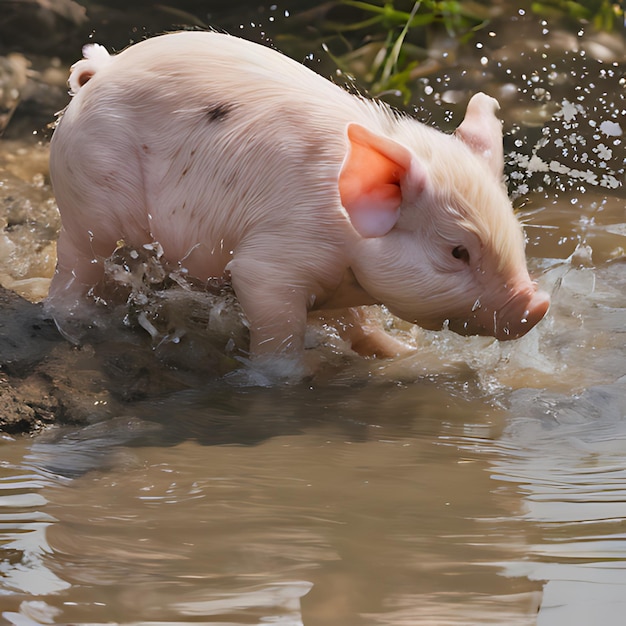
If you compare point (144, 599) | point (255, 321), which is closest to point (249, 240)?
point (255, 321)

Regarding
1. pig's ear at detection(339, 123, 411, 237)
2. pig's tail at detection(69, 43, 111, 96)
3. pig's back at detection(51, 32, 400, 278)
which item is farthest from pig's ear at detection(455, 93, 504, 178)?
pig's tail at detection(69, 43, 111, 96)

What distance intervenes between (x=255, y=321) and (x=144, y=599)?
1.62m

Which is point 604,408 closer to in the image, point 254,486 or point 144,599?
point 254,486

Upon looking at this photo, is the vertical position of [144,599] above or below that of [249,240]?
below

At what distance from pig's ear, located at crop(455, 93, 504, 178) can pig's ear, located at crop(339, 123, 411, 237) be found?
40cm

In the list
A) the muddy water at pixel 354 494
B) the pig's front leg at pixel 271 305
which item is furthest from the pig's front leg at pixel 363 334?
Answer: the pig's front leg at pixel 271 305

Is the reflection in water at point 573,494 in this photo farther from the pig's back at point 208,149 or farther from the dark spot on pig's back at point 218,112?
Result: the dark spot on pig's back at point 218,112

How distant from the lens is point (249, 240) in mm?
3188

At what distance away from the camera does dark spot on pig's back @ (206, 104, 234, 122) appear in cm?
329

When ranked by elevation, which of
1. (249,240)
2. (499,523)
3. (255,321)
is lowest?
(499,523)

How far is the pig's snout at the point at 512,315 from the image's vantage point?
2954 mm

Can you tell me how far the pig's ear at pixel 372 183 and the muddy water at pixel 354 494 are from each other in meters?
0.56

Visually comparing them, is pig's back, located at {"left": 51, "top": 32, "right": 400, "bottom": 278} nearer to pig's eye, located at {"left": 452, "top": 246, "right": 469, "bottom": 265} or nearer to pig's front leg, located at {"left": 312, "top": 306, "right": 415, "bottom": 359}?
pig's eye, located at {"left": 452, "top": 246, "right": 469, "bottom": 265}

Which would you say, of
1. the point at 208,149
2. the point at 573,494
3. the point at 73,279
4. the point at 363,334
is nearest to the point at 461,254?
the point at 363,334
